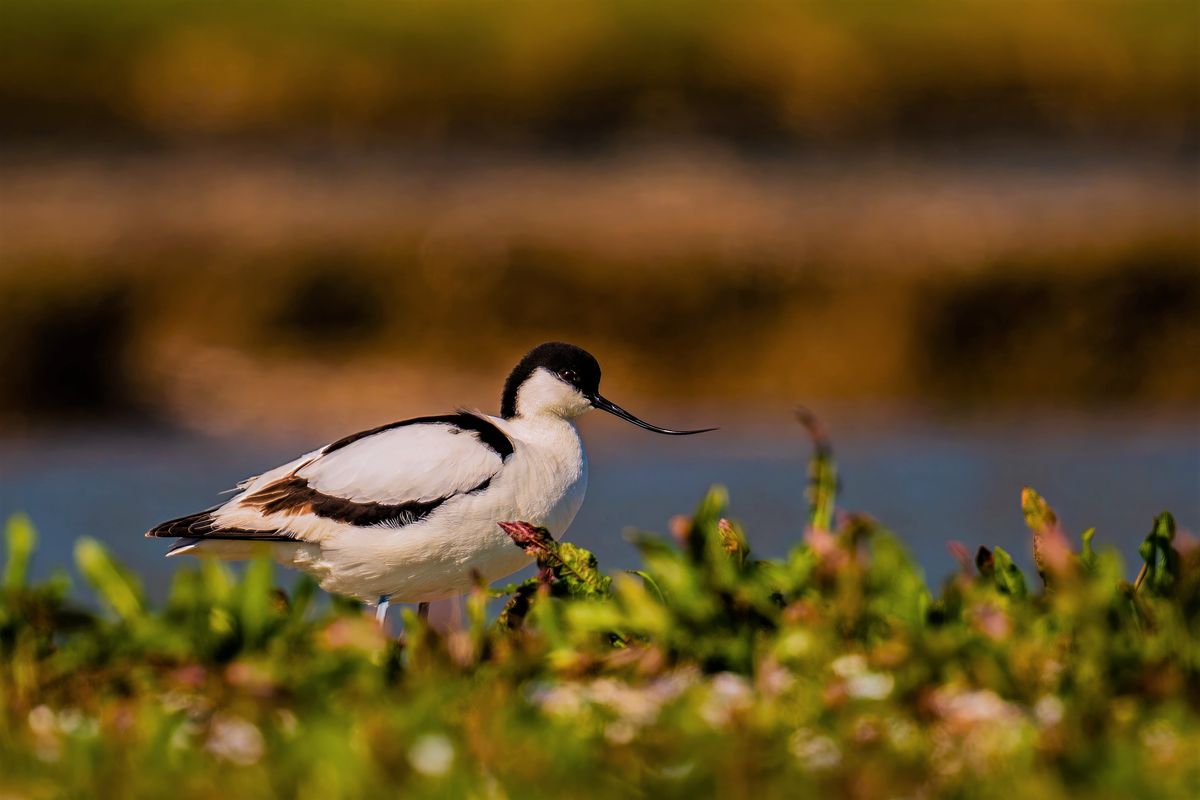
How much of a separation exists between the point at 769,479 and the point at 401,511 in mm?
7798

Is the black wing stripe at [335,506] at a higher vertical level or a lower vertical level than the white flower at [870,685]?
lower

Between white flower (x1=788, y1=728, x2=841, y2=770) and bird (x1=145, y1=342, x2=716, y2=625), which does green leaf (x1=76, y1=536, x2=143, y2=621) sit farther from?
white flower (x1=788, y1=728, x2=841, y2=770)

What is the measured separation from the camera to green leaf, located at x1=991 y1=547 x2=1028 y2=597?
419cm

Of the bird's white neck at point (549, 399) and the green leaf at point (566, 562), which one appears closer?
the green leaf at point (566, 562)

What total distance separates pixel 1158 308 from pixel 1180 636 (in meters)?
11.8

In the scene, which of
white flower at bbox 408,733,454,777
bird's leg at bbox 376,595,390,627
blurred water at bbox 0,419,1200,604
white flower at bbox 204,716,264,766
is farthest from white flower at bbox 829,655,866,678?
blurred water at bbox 0,419,1200,604

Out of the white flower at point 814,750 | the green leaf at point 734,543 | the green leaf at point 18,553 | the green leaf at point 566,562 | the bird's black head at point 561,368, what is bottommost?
the green leaf at point 18,553

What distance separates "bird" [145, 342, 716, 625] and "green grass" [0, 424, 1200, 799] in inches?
33.7

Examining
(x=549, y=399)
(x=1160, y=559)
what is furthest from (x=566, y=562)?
(x=549, y=399)

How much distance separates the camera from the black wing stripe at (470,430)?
209 inches

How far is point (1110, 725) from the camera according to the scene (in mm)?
3297

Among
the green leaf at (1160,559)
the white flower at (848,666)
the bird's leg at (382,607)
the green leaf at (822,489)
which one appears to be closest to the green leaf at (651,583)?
the green leaf at (822,489)

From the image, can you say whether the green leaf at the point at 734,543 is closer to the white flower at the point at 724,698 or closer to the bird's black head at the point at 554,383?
the white flower at the point at 724,698

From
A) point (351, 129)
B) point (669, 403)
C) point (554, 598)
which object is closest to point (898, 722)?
point (554, 598)
